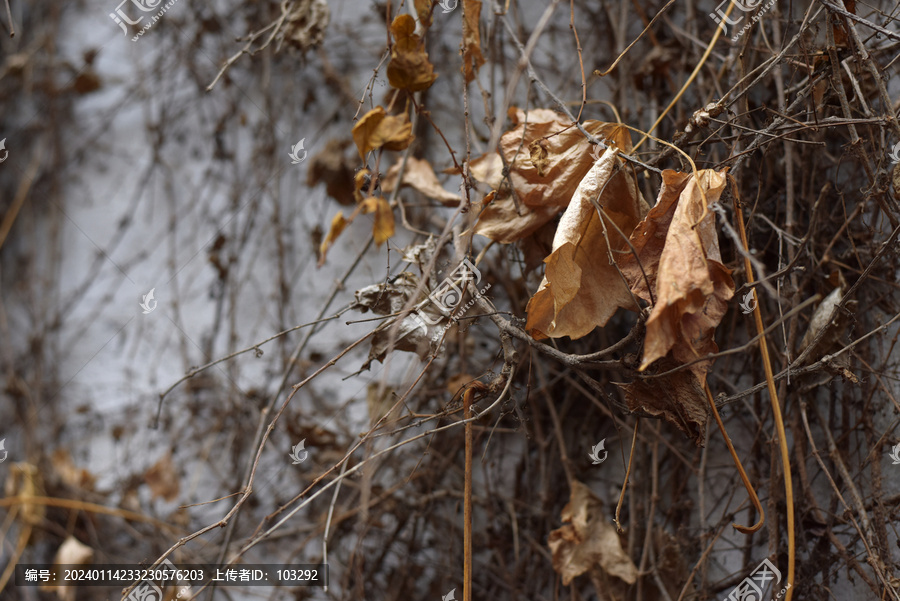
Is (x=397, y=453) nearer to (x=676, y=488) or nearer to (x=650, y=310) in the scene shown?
(x=676, y=488)

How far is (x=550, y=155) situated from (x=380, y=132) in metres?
0.24

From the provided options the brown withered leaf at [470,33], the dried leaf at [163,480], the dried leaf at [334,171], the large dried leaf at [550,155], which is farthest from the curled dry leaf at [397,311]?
the dried leaf at [163,480]

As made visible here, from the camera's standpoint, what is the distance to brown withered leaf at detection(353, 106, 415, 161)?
845 mm

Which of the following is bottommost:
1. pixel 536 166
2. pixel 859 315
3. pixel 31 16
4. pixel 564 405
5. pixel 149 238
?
pixel 564 405

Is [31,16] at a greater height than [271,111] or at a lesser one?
greater

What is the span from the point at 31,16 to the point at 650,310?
7.18 ft

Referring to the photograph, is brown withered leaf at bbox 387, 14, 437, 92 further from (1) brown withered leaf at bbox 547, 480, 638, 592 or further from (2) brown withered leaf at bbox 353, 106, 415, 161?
(1) brown withered leaf at bbox 547, 480, 638, 592

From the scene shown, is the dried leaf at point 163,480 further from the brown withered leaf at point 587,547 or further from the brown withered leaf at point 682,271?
the brown withered leaf at point 682,271

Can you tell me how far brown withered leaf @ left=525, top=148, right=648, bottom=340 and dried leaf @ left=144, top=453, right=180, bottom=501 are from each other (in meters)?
1.12

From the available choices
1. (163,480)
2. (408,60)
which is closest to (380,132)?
(408,60)

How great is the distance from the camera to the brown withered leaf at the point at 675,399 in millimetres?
711

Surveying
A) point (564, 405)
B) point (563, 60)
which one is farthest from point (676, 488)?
point (563, 60)

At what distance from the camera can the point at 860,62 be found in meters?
0.81

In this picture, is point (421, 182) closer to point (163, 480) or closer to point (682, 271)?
point (682, 271)
